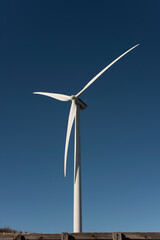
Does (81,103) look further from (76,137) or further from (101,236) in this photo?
(101,236)

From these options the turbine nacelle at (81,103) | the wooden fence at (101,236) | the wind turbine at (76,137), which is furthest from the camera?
the turbine nacelle at (81,103)

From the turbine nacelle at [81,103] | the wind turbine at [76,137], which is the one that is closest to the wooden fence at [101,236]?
the wind turbine at [76,137]

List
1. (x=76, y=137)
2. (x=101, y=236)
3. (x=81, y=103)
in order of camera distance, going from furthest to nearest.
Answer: (x=81, y=103)
(x=76, y=137)
(x=101, y=236)

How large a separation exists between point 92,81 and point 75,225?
16.5 m

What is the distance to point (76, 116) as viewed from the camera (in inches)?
1250

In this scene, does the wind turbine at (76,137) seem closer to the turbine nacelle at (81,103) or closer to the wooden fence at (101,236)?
the turbine nacelle at (81,103)

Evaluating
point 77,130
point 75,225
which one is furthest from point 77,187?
point 77,130

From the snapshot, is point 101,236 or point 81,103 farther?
point 81,103

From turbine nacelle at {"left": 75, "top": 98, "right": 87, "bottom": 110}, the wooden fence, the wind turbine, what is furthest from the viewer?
turbine nacelle at {"left": 75, "top": 98, "right": 87, "bottom": 110}

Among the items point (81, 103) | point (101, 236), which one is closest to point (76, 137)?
point (81, 103)

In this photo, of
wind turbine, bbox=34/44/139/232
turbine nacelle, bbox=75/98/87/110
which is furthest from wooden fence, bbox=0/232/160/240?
turbine nacelle, bbox=75/98/87/110

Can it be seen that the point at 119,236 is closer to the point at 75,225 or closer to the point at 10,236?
the point at 10,236

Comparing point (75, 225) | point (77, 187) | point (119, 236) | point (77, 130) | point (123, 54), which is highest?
point (123, 54)

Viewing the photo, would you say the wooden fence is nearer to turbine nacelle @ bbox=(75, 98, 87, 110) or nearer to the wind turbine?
the wind turbine
